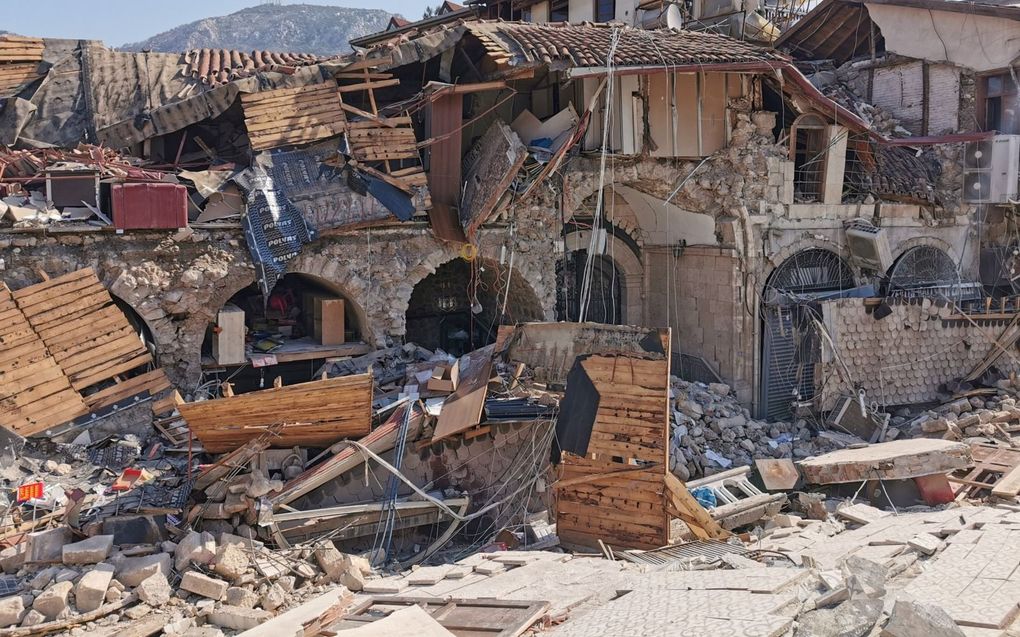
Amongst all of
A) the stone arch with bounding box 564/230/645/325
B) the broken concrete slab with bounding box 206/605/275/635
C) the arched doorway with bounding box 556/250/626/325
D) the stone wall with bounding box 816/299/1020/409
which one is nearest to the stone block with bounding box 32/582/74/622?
the broken concrete slab with bounding box 206/605/275/635

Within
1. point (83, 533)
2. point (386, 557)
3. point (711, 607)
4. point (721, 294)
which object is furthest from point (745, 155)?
point (83, 533)

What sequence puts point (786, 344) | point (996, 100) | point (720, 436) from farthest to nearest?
point (996, 100)
point (786, 344)
point (720, 436)

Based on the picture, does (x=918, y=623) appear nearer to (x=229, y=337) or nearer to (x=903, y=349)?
(x=229, y=337)

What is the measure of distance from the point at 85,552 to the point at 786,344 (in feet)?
38.6

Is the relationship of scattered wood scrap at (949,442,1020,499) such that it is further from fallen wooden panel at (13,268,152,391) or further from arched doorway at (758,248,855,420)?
fallen wooden panel at (13,268,152,391)

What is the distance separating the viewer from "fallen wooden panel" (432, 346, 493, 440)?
11.3m

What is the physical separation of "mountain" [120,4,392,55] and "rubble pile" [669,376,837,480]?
5507 centimetres

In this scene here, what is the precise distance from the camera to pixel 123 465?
467 inches

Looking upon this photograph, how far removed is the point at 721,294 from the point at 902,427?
156 inches

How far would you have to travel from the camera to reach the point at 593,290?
18.0m

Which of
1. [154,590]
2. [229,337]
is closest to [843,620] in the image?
[154,590]

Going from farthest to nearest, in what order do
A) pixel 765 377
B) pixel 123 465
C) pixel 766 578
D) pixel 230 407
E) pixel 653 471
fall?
pixel 765 377, pixel 123 465, pixel 230 407, pixel 653 471, pixel 766 578

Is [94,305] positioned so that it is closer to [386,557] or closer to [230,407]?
[230,407]

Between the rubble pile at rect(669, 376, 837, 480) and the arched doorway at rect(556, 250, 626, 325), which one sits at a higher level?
the arched doorway at rect(556, 250, 626, 325)
